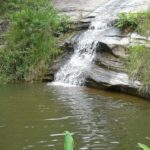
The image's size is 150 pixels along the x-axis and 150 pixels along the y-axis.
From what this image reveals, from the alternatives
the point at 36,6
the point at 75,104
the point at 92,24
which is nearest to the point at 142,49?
the point at 75,104

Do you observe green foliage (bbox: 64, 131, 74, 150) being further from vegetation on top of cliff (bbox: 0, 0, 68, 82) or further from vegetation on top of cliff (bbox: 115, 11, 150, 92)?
vegetation on top of cliff (bbox: 0, 0, 68, 82)

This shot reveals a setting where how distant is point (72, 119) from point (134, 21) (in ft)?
20.8

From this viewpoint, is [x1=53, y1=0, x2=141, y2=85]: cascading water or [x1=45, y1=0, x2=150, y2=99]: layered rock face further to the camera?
[x1=53, y1=0, x2=141, y2=85]: cascading water

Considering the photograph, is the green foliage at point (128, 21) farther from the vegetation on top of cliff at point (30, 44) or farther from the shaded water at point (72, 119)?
the shaded water at point (72, 119)

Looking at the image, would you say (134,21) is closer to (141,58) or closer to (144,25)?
(144,25)

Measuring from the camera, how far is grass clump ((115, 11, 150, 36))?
47.8ft

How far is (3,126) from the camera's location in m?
9.66

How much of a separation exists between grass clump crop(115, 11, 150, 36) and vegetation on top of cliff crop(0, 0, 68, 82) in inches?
99.8

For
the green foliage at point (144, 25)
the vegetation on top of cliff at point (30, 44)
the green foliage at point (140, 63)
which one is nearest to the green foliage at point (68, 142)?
the green foliage at point (140, 63)

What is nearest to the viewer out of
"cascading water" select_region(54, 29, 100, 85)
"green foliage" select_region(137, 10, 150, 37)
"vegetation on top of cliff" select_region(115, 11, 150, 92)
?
"vegetation on top of cliff" select_region(115, 11, 150, 92)

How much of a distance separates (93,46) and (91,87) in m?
1.95

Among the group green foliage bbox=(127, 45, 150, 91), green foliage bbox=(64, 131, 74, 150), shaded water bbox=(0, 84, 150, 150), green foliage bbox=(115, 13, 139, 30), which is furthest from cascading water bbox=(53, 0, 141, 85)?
green foliage bbox=(64, 131, 74, 150)

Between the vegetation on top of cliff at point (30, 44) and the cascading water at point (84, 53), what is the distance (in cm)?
81

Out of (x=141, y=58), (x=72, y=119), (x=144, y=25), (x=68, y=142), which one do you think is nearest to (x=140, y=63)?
(x=141, y=58)
